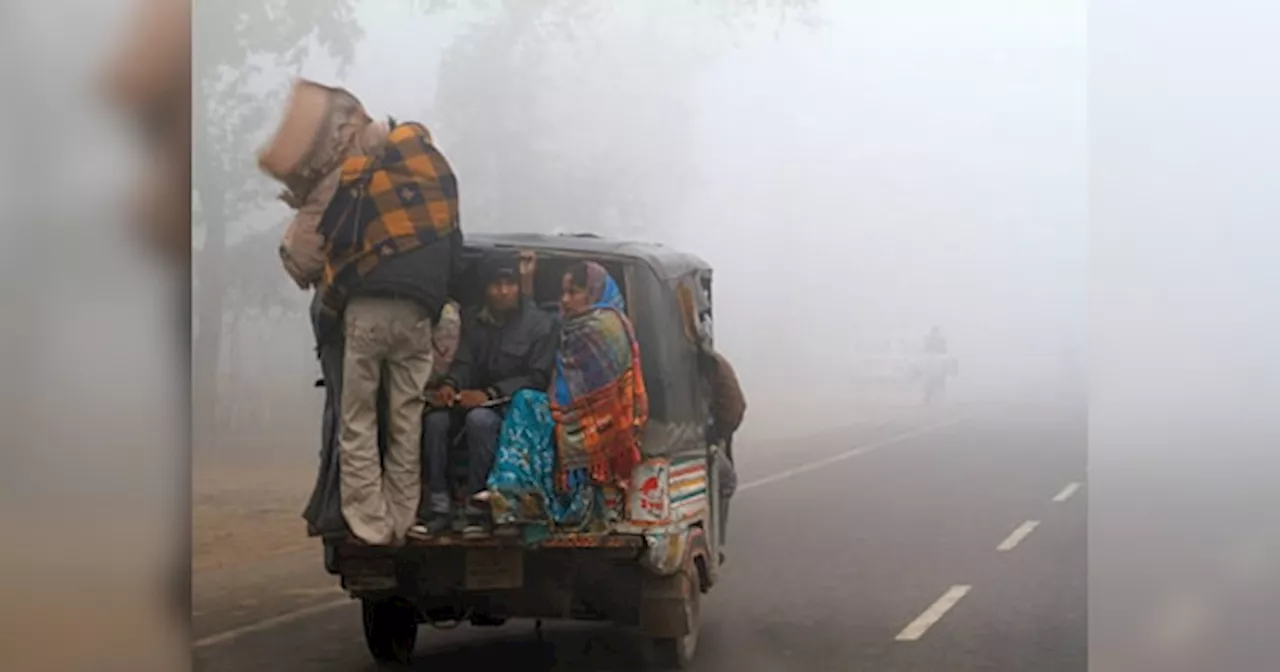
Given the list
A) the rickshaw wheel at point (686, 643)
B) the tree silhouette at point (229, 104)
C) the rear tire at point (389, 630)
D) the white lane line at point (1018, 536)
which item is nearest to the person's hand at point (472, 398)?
the rear tire at point (389, 630)

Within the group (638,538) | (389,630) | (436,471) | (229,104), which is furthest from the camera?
(229,104)

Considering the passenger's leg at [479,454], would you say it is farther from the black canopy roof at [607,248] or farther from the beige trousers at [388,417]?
the black canopy roof at [607,248]

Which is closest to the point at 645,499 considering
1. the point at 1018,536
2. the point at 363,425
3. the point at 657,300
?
the point at 657,300

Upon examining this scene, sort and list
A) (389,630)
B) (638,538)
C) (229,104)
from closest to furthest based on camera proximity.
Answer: (638,538), (389,630), (229,104)

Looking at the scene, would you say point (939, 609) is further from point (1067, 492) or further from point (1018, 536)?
point (1067, 492)

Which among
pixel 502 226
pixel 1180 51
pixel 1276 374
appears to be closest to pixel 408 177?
pixel 502 226

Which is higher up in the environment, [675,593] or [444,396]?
[444,396]

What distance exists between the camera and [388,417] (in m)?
3.70

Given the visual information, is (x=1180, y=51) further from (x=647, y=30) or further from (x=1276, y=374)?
(x=647, y=30)

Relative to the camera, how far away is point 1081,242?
357 centimetres

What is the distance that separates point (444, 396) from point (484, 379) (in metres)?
0.12

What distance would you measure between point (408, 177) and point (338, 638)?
4.10 feet

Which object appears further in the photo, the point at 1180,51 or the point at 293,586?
the point at 293,586

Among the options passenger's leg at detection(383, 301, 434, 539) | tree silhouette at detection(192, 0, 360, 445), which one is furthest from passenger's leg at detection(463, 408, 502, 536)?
tree silhouette at detection(192, 0, 360, 445)
